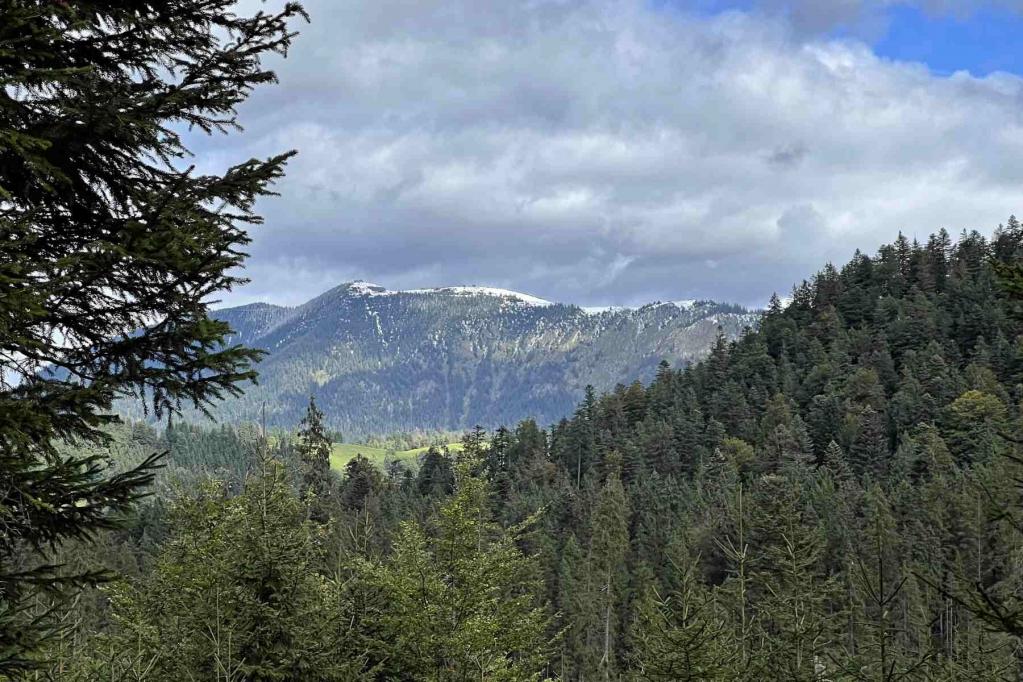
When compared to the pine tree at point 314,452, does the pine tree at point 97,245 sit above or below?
above

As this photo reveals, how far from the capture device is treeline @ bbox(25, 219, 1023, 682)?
18.7 m

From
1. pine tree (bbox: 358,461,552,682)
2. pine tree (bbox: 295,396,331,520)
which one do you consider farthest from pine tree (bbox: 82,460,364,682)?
pine tree (bbox: 295,396,331,520)

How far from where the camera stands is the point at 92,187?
694 cm

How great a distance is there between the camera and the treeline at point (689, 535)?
1872 cm

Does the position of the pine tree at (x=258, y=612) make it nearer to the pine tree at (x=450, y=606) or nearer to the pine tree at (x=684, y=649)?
the pine tree at (x=450, y=606)

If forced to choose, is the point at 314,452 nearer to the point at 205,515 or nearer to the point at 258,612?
the point at 205,515

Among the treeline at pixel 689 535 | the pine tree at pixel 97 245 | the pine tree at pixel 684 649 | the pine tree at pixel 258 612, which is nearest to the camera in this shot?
the pine tree at pixel 97 245

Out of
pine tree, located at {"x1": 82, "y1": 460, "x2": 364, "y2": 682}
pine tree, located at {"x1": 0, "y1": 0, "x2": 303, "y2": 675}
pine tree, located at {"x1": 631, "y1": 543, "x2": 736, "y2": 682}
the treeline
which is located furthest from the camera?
pine tree, located at {"x1": 631, "y1": 543, "x2": 736, "y2": 682}

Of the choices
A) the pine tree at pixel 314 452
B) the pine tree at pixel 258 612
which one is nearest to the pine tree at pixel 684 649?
the pine tree at pixel 258 612

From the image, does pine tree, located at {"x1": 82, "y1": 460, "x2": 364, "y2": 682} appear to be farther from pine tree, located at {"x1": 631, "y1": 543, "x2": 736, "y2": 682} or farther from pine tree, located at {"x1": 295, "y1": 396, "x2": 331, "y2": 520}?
pine tree, located at {"x1": 295, "y1": 396, "x2": 331, "y2": 520}

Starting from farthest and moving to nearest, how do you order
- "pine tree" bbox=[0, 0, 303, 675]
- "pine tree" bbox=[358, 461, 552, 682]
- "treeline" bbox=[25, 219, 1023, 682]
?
"pine tree" bbox=[358, 461, 552, 682], "treeline" bbox=[25, 219, 1023, 682], "pine tree" bbox=[0, 0, 303, 675]

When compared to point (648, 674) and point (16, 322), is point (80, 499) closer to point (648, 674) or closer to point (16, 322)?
point (16, 322)

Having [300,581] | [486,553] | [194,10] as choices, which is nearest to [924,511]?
[486,553]

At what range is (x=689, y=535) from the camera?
85.9 m
